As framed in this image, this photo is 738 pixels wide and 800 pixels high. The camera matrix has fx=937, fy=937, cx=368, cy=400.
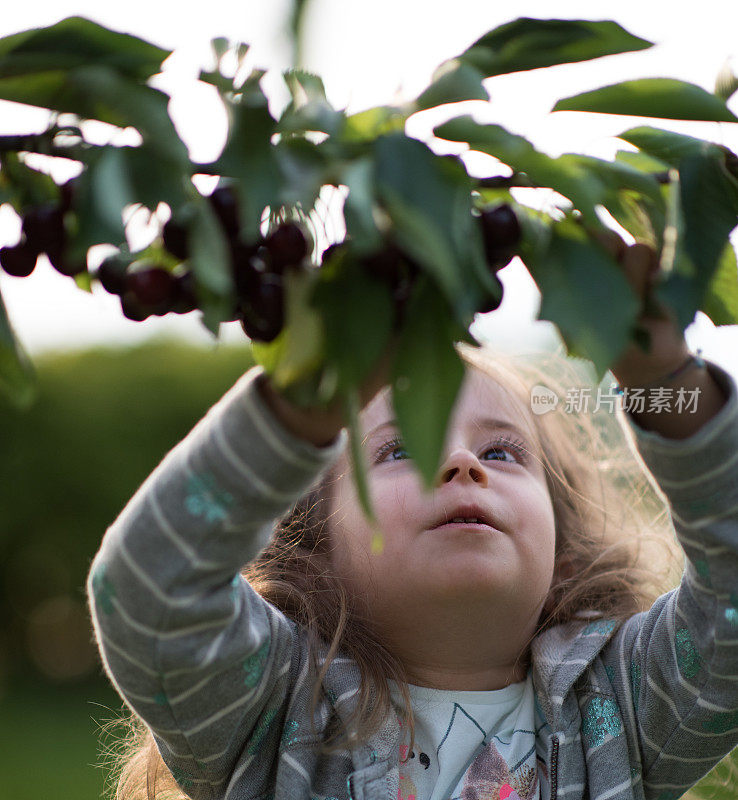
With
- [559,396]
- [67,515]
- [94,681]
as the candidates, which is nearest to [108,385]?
[67,515]

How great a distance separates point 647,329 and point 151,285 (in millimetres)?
429

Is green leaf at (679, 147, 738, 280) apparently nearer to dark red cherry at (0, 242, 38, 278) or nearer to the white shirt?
dark red cherry at (0, 242, 38, 278)

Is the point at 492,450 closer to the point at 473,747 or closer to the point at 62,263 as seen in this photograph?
the point at 473,747

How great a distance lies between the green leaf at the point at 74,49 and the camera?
2.30 feet

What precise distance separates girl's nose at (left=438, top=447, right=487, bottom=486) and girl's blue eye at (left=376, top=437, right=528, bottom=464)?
10cm

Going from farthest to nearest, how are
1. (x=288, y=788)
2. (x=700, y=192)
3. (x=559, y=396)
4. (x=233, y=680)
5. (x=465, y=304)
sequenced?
(x=559, y=396)
(x=288, y=788)
(x=233, y=680)
(x=700, y=192)
(x=465, y=304)

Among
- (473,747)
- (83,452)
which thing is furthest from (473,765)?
(83,452)

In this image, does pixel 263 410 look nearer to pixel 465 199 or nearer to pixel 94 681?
pixel 465 199

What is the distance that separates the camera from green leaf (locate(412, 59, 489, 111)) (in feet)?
2.23

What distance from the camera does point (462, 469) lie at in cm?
139

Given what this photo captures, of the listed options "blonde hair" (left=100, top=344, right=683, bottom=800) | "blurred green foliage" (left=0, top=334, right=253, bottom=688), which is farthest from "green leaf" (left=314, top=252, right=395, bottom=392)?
"blurred green foliage" (left=0, top=334, right=253, bottom=688)

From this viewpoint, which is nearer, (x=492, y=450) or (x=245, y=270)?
(x=245, y=270)

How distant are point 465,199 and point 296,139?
0.13 meters

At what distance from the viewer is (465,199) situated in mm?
673
